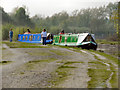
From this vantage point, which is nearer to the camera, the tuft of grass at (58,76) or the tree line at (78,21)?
the tuft of grass at (58,76)

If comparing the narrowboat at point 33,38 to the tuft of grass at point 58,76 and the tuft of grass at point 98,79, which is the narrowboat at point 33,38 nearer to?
the tuft of grass at point 58,76

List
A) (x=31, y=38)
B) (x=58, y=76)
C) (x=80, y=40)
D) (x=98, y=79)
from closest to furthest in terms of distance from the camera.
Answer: (x=98, y=79) < (x=58, y=76) < (x=80, y=40) < (x=31, y=38)

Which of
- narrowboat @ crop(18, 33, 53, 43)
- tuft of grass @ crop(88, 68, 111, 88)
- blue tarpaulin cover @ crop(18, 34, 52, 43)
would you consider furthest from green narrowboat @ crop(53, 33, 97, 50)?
tuft of grass @ crop(88, 68, 111, 88)

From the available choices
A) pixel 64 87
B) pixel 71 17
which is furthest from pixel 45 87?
pixel 71 17

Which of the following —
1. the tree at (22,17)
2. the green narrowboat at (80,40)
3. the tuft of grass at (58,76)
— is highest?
the tree at (22,17)

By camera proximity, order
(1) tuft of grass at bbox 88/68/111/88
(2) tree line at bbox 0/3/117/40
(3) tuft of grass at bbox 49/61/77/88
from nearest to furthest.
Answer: (1) tuft of grass at bbox 88/68/111/88 → (3) tuft of grass at bbox 49/61/77/88 → (2) tree line at bbox 0/3/117/40

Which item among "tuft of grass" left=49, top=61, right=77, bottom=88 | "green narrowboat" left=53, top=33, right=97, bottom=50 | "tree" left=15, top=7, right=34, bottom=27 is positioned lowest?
"tuft of grass" left=49, top=61, right=77, bottom=88

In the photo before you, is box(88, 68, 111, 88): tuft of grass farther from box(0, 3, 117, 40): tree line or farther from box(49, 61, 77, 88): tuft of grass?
box(0, 3, 117, 40): tree line

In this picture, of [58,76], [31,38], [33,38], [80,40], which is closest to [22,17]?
[31,38]

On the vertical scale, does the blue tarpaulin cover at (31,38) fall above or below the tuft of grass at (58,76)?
above

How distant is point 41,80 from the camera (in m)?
6.02

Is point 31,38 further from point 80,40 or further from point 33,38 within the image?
point 80,40

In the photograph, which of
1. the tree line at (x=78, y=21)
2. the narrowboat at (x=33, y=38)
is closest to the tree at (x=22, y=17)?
the tree line at (x=78, y=21)

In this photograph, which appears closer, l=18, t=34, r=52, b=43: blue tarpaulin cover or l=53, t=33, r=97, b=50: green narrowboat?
l=53, t=33, r=97, b=50: green narrowboat
